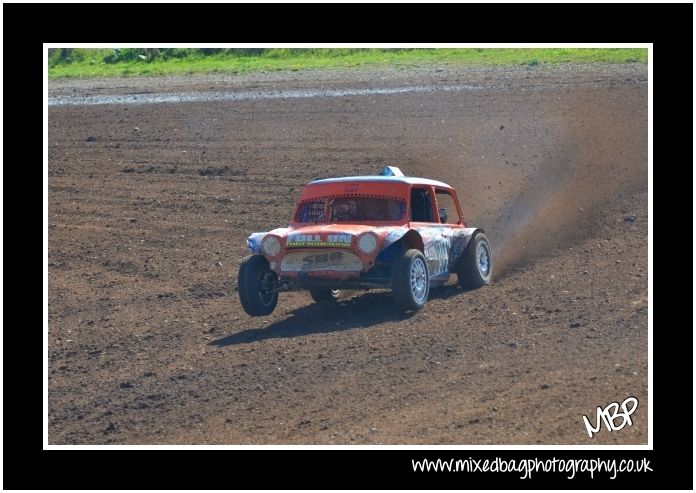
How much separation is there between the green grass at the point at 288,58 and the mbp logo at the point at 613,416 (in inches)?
850

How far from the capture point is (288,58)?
35.1 metres

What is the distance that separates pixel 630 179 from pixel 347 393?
1030cm

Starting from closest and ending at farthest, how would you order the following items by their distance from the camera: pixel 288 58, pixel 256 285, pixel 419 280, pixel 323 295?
pixel 419 280, pixel 256 285, pixel 323 295, pixel 288 58

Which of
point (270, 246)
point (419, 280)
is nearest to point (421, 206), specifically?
point (419, 280)

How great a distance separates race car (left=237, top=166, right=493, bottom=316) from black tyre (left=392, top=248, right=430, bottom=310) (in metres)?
0.01

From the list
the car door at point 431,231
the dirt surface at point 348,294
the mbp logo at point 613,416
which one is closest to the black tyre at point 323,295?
the dirt surface at point 348,294

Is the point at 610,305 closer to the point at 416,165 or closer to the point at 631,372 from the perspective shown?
the point at 631,372

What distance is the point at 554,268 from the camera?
13.7 meters

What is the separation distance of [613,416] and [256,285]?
5.09 metres

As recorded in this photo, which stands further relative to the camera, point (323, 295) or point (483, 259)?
point (483, 259)

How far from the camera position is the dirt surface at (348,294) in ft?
29.1

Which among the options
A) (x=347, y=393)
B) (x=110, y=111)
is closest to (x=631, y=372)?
(x=347, y=393)

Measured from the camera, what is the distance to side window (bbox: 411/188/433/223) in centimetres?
1290

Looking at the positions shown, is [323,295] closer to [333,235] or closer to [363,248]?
[333,235]
